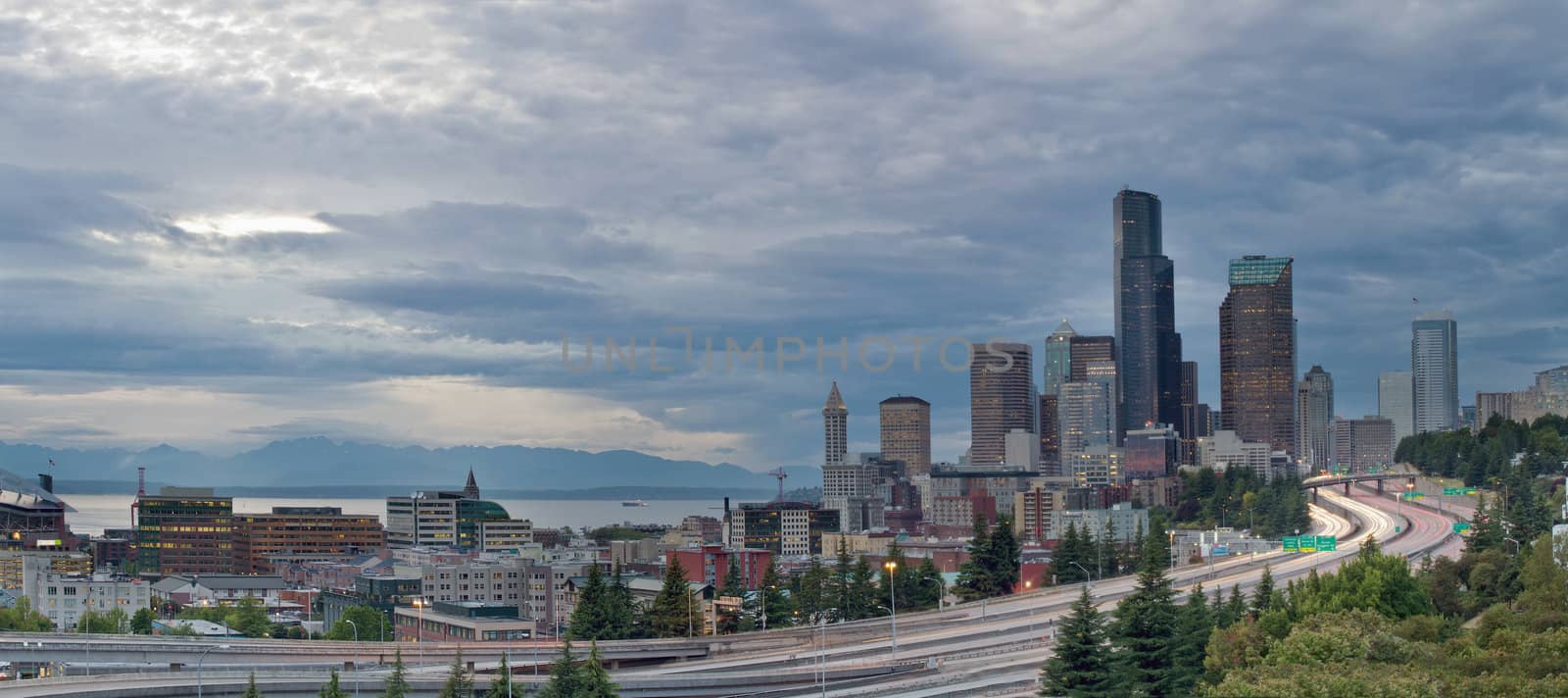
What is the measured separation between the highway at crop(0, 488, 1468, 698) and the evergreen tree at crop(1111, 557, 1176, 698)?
7.76 metres

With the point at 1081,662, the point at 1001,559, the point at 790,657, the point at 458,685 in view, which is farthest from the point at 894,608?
the point at 458,685

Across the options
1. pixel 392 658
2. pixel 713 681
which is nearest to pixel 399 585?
pixel 392 658

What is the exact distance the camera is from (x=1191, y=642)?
6625cm

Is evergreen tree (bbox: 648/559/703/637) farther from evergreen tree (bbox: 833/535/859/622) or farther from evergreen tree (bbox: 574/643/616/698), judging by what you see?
evergreen tree (bbox: 574/643/616/698)

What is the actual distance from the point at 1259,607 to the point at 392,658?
49646mm

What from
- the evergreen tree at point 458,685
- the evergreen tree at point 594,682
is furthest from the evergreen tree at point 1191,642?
the evergreen tree at point 458,685

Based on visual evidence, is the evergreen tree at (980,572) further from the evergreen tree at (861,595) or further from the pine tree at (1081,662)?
the pine tree at (1081,662)

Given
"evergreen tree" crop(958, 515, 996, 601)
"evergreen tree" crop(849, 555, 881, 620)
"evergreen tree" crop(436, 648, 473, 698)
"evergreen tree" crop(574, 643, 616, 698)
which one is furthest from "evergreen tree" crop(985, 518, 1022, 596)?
"evergreen tree" crop(574, 643, 616, 698)

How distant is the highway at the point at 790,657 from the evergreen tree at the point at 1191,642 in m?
7.41

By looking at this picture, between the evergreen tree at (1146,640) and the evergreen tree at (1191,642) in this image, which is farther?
the evergreen tree at (1191,642)

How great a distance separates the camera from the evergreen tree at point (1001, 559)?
369 ft

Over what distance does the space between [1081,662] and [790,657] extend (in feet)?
85.7

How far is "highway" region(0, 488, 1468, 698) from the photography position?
235 ft

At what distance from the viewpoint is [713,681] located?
73875mm
